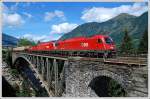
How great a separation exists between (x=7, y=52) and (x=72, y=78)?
58280mm

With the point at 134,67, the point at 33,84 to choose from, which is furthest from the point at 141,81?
the point at 33,84

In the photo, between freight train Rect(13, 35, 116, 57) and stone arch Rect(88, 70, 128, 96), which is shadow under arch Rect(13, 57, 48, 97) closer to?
freight train Rect(13, 35, 116, 57)

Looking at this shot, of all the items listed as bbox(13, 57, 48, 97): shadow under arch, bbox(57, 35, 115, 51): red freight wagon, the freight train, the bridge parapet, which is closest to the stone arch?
the bridge parapet

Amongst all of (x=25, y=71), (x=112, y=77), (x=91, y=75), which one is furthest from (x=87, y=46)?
(x=25, y=71)

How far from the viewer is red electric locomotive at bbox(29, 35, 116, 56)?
28.0 metres

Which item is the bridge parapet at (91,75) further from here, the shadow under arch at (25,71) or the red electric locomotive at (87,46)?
the shadow under arch at (25,71)

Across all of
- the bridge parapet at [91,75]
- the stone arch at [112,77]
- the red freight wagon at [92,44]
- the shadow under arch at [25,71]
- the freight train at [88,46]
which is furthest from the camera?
the shadow under arch at [25,71]

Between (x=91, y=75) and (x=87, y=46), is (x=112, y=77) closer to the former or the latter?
(x=91, y=75)

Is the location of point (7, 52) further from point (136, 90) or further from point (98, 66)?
point (136, 90)

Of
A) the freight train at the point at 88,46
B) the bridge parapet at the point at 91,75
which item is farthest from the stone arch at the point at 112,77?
the freight train at the point at 88,46

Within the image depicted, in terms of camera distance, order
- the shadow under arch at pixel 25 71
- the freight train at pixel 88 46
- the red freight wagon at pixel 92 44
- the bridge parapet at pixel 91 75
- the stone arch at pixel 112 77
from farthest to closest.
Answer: the shadow under arch at pixel 25 71 < the red freight wagon at pixel 92 44 < the freight train at pixel 88 46 < the stone arch at pixel 112 77 < the bridge parapet at pixel 91 75

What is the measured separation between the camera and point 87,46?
31297mm

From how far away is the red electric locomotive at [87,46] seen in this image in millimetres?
27955

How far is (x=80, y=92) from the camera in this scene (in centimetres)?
2645
